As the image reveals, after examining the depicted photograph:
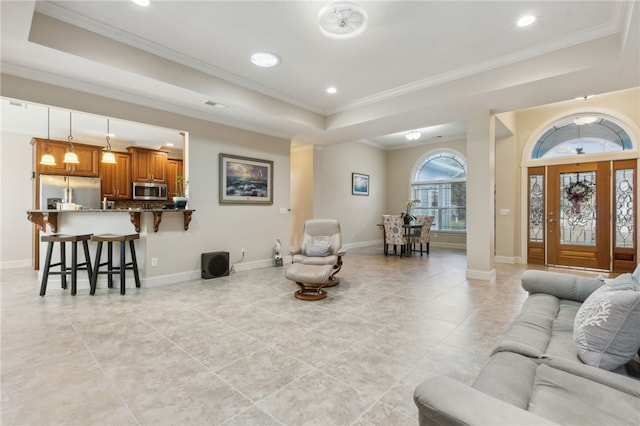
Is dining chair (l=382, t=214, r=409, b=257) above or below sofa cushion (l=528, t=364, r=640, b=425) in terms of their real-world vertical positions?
above

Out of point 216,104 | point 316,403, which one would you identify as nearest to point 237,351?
point 316,403

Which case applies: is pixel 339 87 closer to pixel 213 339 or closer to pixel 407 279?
pixel 407 279

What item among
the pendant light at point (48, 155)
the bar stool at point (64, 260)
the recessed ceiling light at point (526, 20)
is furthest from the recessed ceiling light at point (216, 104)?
the recessed ceiling light at point (526, 20)

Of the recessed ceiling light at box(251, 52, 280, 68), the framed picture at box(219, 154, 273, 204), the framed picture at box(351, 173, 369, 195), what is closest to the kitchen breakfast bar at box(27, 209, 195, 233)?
the framed picture at box(219, 154, 273, 204)

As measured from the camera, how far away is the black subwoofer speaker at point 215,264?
15.3ft

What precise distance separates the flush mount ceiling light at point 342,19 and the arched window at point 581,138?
16.6 ft

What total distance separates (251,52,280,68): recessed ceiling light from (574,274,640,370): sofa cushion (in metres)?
3.66

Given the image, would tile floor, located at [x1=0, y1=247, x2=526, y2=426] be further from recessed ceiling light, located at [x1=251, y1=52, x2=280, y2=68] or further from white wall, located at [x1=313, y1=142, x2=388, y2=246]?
white wall, located at [x1=313, y1=142, x2=388, y2=246]

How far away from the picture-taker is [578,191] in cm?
543

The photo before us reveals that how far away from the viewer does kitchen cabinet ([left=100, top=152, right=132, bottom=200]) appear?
6422 mm

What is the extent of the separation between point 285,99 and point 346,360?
399cm

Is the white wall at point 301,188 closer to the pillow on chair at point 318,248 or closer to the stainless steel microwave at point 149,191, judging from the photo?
the pillow on chair at point 318,248

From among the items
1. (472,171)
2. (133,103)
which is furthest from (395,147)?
(133,103)

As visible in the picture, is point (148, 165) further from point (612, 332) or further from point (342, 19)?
point (612, 332)
